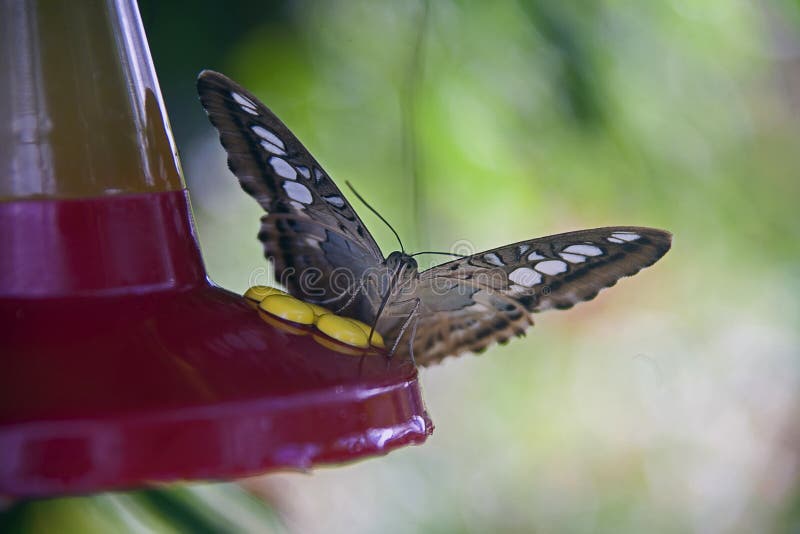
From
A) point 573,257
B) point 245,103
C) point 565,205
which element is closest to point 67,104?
point 245,103

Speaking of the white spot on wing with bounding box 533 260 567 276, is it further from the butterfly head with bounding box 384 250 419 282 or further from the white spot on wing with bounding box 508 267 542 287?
the butterfly head with bounding box 384 250 419 282

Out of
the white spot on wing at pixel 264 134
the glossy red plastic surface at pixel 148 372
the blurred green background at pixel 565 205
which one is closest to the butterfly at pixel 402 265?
the white spot on wing at pixel 264 134

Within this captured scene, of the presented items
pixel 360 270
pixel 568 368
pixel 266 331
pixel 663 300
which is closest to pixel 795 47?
pixel 663 300

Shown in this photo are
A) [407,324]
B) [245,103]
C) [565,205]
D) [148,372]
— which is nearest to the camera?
[148,372]

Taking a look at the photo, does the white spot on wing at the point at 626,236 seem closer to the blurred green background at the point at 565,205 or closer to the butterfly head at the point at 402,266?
the butterfly head at the point at 402,266

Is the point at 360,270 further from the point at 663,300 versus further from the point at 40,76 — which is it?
the point at 663,300

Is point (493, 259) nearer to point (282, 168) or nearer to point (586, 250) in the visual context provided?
point (586, 250)
